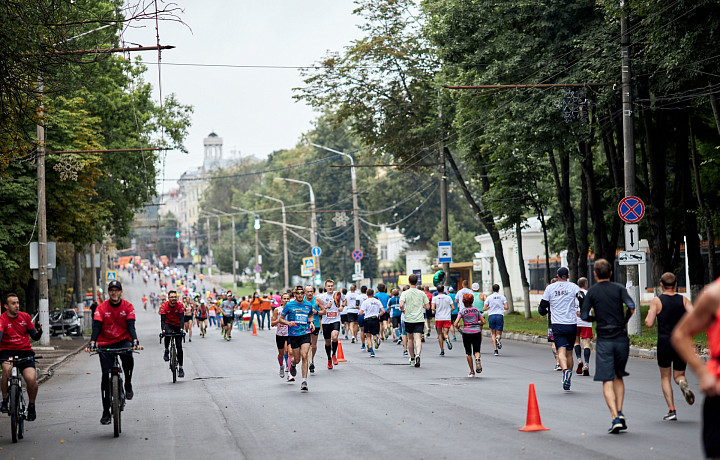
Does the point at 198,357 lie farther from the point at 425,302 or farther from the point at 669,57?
the point at 669,57

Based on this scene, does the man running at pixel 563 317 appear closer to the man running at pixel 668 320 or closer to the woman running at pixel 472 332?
the woman running at pixel 472 332

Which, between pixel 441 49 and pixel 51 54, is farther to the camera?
pixel 441 49

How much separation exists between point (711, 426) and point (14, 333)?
31.0 feet

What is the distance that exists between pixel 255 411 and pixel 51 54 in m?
6.34

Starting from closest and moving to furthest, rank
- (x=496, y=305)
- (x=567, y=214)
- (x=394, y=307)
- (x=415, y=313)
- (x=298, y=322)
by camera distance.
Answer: (x=298, y=322), (x=415, y=313), (x=496, y=305), (x=394, y=307), (x=567, y=214)

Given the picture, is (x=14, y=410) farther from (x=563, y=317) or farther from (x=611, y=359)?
(x=563, y=317)

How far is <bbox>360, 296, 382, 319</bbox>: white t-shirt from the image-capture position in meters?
23.9

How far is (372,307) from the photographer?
23.9 meters

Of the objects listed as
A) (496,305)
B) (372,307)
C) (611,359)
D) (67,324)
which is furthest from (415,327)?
(67,324)

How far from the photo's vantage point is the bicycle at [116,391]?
11.3 m

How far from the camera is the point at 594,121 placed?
28.2 m

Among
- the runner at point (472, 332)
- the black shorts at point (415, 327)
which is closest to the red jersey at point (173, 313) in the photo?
the black shorts at point (415, 327)

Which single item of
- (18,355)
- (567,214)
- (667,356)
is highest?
(567,214)

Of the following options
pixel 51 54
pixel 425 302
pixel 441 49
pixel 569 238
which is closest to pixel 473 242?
pixel 569 238
